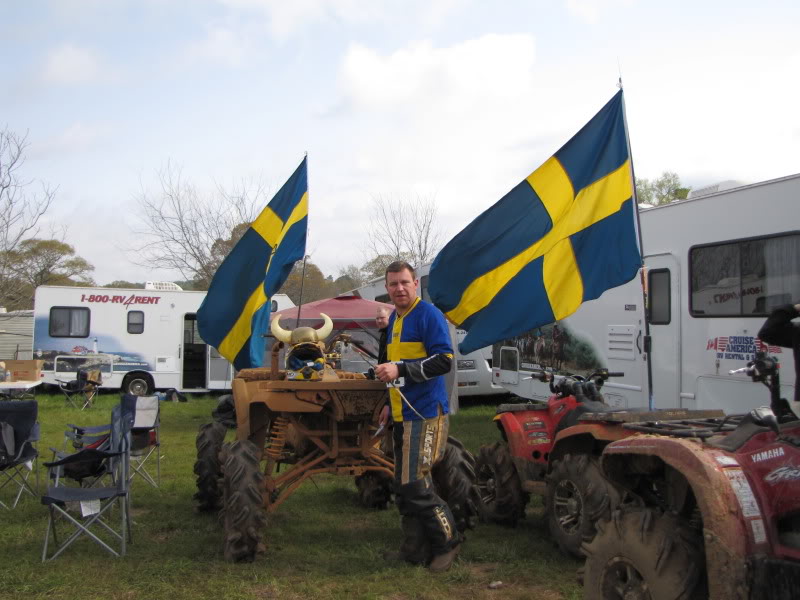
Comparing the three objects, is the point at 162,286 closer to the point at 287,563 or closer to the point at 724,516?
the point at 287,563

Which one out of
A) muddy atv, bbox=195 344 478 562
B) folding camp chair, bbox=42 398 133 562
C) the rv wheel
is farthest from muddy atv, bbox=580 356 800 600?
the rv wheel

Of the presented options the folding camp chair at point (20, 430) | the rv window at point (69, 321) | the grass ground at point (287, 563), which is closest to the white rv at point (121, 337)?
the rv window at point (69, 321)

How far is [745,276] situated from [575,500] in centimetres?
329

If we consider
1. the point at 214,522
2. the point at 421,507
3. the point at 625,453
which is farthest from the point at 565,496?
the point at 214,522

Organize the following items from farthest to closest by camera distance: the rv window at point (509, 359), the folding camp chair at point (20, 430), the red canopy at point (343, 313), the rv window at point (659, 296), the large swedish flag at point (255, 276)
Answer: the red canopy at point (343, 313) < the rv window at point (509, 359) < the rv window at point (659, 296) < the large swedish flag at point (255, 276) < the folding camp chair at point (20, 430)

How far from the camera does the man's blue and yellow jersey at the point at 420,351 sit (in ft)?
15.0

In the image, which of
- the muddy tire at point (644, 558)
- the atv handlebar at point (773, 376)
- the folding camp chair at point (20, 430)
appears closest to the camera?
the muddy tire at point (644, 558)

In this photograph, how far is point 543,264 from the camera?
5.49m

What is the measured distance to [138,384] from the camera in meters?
16.9

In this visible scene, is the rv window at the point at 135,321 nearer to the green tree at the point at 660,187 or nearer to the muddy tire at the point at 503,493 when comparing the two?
the muddy tire at the point at 503,493

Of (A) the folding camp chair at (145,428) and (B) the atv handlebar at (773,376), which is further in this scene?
(A) the folding camp chair at (145,428)

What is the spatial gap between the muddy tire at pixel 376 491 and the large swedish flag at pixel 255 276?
1.61 meters

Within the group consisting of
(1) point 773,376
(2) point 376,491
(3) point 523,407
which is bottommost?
(2) point 376,491

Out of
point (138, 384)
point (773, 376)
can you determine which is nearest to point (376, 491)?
point (773, 376)
